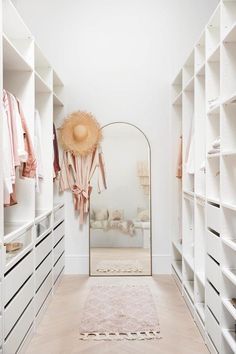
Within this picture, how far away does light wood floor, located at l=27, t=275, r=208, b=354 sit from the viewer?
9.07 ft

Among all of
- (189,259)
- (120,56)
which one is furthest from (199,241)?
(120,56)

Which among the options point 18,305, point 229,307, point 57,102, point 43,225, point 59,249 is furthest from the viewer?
point 57,102

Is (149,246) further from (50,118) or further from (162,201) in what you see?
(50,118)

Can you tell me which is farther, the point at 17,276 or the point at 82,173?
the point at 82,173

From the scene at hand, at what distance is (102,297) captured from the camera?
12.5ft

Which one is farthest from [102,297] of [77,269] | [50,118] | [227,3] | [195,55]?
[227,3]

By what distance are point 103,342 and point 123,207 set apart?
80.6 inches

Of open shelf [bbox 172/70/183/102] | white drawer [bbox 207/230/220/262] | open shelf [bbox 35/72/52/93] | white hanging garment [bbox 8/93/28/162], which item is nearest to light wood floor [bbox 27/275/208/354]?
white drawer [bbox 207/230/220/262]

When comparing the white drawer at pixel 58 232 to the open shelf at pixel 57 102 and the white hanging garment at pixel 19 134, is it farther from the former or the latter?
the white hanging garment at pixel 19 134

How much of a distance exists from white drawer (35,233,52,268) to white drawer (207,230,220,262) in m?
1.27

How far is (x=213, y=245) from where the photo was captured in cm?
265

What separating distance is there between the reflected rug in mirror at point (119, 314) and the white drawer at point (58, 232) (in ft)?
2.01

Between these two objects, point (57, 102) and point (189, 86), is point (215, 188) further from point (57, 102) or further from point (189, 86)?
point (57, 102)

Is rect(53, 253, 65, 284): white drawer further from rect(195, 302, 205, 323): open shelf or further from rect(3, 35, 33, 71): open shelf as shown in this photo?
rect(3, 35, 33, 71): open shelf
